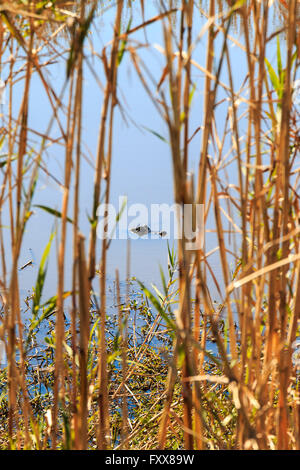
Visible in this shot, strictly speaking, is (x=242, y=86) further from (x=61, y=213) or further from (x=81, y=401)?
(x=81, y=401)

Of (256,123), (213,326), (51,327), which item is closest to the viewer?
(213,326)

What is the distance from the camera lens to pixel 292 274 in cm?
98

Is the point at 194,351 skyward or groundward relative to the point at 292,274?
groundward

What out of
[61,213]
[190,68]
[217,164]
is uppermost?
[190,68]

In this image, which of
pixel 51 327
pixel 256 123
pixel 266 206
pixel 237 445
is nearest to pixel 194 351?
pixel 237 445

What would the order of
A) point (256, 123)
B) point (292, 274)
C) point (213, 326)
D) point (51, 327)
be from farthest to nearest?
1. point (51, 327)
2. point (292, 274)
3. point (256, 123)
4. point (213, 326)

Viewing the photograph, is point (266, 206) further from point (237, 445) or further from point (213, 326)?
point (237, 445)

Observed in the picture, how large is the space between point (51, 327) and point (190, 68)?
6.03 feet

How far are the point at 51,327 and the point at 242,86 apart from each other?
5.77 feet

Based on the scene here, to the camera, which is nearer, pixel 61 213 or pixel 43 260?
pixel 61 213

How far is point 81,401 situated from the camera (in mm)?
781
